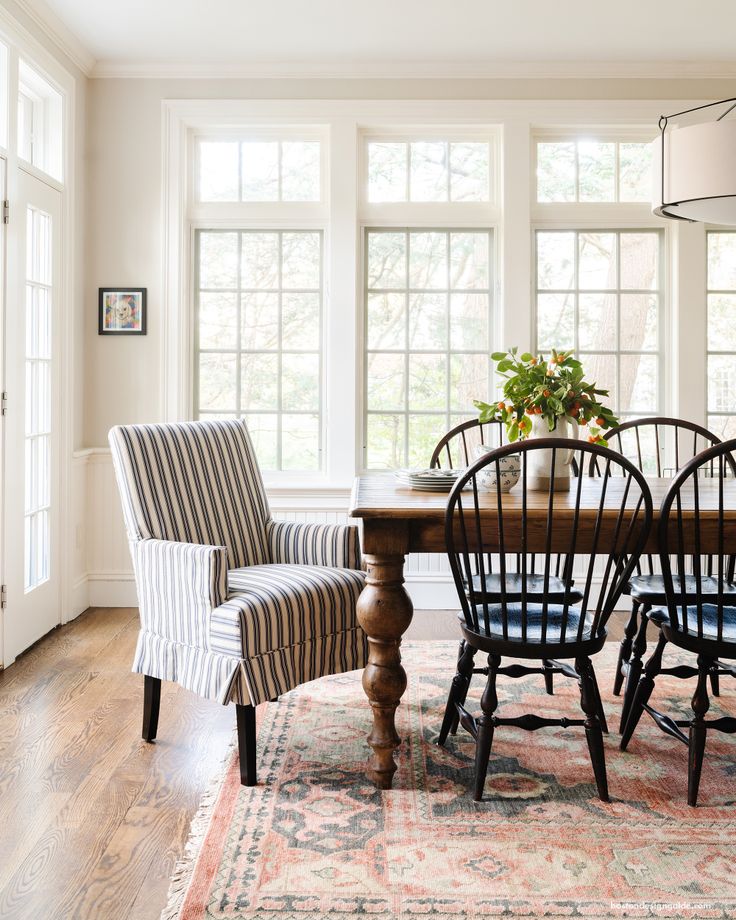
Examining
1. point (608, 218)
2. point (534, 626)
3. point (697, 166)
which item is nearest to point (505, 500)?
point (534, 626)

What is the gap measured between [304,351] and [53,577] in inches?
69.5

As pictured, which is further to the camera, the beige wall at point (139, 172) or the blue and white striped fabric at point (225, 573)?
the beige wall at point (139, 172)

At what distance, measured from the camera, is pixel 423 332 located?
4598 mm

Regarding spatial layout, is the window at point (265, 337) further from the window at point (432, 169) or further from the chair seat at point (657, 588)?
the chair seat at point (657, 588)

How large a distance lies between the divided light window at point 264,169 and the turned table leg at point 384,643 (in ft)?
9.33

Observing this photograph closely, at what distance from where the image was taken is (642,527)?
2.29m

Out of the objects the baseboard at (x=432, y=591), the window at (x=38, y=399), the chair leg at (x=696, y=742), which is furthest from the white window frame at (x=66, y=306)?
the chair leg at (x=696, y=742)

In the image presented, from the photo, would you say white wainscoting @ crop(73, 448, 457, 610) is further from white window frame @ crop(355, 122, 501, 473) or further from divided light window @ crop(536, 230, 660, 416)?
divided light window @ crop(536, 230, 660, 416)

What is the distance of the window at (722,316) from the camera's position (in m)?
4.54


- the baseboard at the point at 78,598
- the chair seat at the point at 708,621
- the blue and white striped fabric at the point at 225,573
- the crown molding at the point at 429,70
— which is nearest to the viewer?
the chair seat at the point at 708,621

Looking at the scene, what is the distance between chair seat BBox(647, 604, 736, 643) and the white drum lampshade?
1.21 meters

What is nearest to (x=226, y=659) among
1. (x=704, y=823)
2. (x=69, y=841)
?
(x=69, y=841)

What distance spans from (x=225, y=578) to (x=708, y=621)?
142cm

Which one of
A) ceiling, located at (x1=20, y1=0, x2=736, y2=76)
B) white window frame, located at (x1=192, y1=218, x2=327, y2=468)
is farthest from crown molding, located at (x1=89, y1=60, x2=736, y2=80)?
white window frame, located at (x1=192, y1=218, x2=327, y2=468)
